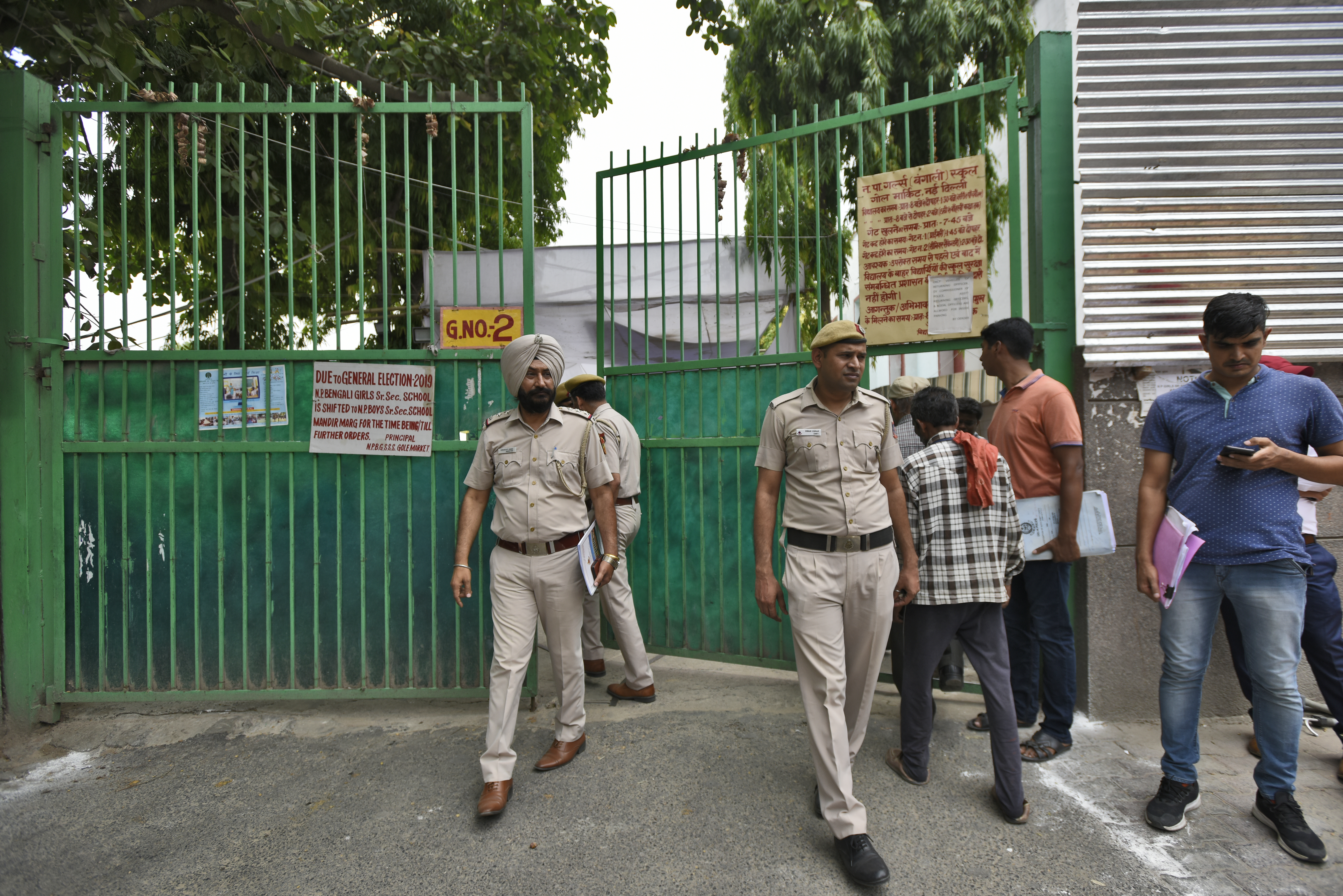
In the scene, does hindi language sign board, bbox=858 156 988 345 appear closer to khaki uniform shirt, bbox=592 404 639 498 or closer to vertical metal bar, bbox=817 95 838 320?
vertical metal bar, bbox=817 95 838 320

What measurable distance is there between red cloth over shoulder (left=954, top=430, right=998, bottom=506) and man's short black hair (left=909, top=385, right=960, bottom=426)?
13 cm

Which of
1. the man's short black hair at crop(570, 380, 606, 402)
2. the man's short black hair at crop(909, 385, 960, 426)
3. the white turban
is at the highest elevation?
the white turban

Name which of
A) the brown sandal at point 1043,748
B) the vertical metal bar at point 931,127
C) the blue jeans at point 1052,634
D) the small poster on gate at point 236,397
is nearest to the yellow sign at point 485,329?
the small poster on gate at point 236,397

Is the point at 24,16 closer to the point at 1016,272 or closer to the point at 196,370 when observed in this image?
the point at 196,370

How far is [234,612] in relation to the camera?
399 cm

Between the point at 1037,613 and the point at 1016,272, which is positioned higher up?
the point at 1016,272

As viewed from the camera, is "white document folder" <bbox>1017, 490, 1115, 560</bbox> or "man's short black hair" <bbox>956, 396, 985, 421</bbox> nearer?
"white document folder" <bbox>1017, 490, 1115, 560</bbox>

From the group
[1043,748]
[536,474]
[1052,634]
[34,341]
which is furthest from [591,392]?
[1043,748]

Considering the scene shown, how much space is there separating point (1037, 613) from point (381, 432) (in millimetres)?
3228

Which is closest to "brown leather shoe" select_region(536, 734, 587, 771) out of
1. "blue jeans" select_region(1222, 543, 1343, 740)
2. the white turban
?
the white turban

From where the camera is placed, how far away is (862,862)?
2578 mm

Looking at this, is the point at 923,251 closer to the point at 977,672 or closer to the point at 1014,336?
the point at 1014,336

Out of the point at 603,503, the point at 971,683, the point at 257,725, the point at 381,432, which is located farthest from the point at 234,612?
the point at 971,683

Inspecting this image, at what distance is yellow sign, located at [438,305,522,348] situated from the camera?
4047 millimetres
